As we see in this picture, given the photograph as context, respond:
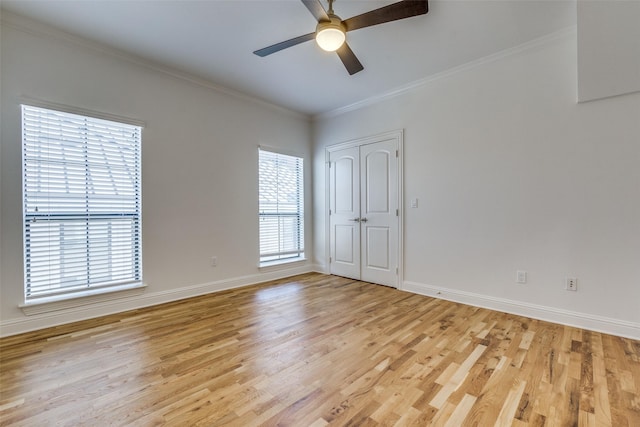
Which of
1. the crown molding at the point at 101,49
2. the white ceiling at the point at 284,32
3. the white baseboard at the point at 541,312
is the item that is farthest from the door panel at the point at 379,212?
the crown molding at the point at 101,49

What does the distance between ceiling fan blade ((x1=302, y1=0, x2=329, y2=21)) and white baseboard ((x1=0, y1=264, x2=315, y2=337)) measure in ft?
10.5

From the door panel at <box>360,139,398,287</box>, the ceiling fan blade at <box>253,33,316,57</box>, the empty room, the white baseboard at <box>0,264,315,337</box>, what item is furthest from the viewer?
the door panel at <box>360,139,398,287</box>

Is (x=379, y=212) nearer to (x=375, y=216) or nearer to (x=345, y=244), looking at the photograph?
(x=375, y=216)

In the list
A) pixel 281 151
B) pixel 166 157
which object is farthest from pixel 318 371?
pixel 281 151

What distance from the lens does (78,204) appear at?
2.81m

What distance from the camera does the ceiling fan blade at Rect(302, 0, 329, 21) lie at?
6.29 ft

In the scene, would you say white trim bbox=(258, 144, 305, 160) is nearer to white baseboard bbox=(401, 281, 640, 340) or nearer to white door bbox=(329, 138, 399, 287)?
white door bbox=(329, 138, 399, 287)

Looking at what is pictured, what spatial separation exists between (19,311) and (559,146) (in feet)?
16.9

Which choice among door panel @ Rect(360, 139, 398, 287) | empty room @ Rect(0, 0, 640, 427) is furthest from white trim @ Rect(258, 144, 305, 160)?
door panel @ Rect(360, 139, 398, 287)

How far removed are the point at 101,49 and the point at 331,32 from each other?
2.45 metres

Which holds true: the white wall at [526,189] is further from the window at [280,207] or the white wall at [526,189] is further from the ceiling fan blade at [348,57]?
the window at [280,207]

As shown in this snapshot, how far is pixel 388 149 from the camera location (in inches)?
159

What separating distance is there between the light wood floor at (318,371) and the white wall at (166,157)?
58 cm

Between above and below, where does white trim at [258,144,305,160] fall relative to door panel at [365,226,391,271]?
above
